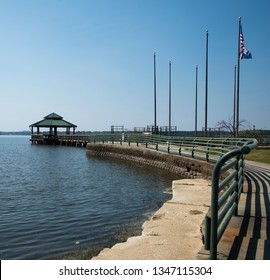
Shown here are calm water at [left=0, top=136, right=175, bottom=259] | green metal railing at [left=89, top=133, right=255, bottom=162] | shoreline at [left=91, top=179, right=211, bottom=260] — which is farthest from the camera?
green metal railing at [left=89, top=133, right=255, bottom=162]

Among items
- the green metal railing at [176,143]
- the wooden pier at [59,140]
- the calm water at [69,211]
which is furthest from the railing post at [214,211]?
the wooden pier at [59,140]

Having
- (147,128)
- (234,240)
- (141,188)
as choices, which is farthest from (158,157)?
(147,128)

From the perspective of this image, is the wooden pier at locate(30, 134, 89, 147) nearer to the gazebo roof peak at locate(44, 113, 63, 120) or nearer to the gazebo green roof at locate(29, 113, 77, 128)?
the gazebo green roof at locate(29, 113, 77, 128)

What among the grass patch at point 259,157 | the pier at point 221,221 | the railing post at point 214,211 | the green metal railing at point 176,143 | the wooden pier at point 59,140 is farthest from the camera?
the wooden pier at point 59,140

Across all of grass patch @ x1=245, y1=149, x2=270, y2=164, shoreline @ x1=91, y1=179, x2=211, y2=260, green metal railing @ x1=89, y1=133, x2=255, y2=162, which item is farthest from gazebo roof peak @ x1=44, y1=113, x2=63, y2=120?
shoreline @ x1=91, y1=179, x2=211, y2=260

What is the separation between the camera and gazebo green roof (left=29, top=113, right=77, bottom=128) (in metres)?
66.3

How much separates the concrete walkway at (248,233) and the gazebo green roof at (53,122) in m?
62.1

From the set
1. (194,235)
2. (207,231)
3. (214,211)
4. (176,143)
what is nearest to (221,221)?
(207,231)

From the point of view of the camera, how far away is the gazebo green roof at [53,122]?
6631cm

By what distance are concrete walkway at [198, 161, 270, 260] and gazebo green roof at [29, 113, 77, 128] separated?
204 feet

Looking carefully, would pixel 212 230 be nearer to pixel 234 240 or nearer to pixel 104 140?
pixel 234 240

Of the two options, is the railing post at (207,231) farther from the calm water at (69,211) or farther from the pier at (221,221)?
Result: the calm water at (69,211)

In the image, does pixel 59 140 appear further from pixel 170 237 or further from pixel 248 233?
pixel 248 233
